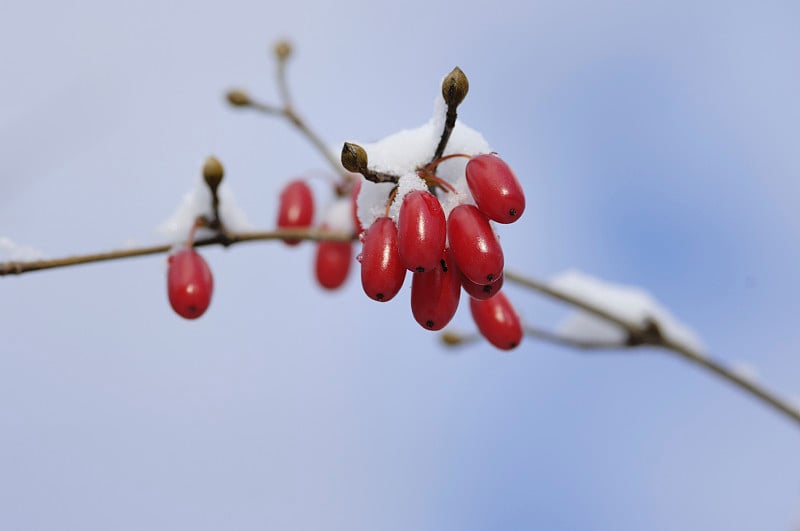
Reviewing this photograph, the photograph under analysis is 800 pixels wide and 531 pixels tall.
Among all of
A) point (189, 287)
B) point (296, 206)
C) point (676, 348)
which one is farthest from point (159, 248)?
point (676, 348)

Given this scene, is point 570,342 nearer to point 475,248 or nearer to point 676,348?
point 676,348

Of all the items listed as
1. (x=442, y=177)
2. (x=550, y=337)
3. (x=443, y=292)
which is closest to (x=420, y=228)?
(x=443, y=292)

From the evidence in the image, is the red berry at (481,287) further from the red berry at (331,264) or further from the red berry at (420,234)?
the red berry at (331,264)

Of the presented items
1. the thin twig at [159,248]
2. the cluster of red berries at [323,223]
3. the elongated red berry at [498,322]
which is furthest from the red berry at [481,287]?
the cluster of red berries at [323,223]

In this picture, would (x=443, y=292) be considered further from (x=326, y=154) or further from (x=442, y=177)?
(x=326, y=154)

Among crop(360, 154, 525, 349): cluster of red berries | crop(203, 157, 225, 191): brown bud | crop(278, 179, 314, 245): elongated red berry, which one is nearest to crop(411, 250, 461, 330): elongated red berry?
crop(360, 154, 525, 349): cluster of red berries

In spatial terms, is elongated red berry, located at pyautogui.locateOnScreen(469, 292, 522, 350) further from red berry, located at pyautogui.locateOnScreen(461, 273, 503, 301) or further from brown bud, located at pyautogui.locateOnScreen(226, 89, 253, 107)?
brown bud, located at pyautogui.locateOnScreen(226, 89, 253, 107)
